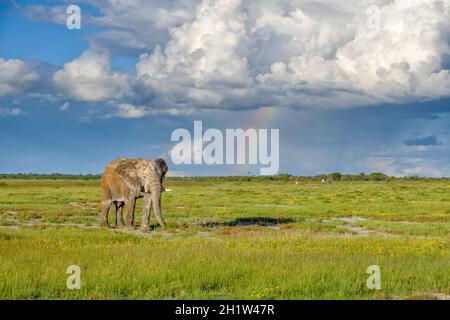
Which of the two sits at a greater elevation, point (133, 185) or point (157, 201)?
point (133, 185)

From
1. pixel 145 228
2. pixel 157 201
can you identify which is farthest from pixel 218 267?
pixel 157 201

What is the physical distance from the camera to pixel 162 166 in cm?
3169

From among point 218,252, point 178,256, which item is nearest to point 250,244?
point 218,252

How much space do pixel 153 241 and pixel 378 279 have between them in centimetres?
1171

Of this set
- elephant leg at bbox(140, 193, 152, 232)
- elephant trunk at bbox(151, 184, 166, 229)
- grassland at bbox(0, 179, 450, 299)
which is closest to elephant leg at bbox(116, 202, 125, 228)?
elephant leg at bbox(140, 193, 152, 232)

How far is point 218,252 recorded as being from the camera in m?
19.6

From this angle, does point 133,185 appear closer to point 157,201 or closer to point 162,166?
point 162,166

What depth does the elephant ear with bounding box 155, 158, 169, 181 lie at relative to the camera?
31.3m

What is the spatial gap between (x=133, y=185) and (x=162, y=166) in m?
1.91

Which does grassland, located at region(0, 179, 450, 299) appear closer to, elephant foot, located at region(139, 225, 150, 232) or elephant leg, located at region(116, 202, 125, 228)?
elephant foot, located at region(139, 225, 150, 232)

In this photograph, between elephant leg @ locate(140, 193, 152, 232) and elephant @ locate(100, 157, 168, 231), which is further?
elephant @ locate(100, 157, 168, 231)

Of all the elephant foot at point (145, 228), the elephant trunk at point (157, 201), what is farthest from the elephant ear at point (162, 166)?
the elephant foot at point (145, 228)
